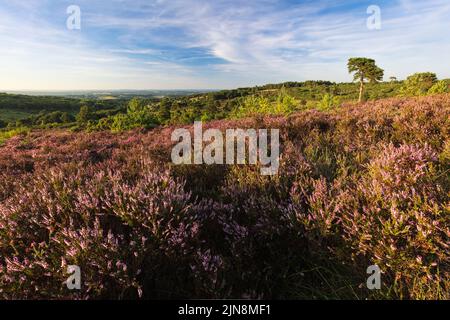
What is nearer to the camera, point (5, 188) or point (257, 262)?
point (257, 262)

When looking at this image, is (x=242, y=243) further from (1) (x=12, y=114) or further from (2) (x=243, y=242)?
(1) (x=12, y=114)

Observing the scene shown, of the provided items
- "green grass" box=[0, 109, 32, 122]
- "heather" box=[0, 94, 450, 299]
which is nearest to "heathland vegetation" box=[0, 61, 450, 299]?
"heather" box=[0, 94, 450, 299]

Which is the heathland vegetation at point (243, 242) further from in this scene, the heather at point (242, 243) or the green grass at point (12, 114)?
the green grass at point (12, 114)

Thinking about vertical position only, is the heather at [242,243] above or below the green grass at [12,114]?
below

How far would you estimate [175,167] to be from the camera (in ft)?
12.5

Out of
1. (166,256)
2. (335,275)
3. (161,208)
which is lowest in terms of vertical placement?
(335,275)

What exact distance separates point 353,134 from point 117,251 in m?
4.33

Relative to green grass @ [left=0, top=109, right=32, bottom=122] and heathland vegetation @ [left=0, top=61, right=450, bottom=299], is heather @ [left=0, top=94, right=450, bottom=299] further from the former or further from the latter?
green grass @ [left=0, top=109, right=32, bottom=122]

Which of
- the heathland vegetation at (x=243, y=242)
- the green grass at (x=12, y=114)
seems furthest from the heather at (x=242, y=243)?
the green grass at (x=12, y=114)

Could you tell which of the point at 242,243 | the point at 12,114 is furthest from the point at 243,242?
the point at 12,114

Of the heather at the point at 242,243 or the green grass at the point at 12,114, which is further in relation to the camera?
the green grass at the point at 12,114

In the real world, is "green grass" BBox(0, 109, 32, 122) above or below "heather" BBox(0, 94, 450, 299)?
above

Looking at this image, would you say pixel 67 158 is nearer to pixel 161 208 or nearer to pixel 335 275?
pixel 161 208
